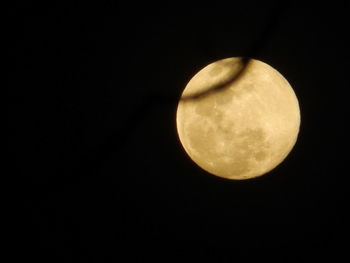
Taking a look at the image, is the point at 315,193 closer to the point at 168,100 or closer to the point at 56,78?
the point at 168,100

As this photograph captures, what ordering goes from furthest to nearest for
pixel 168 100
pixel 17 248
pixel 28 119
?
pixel 17 248
pixel 28 119
pixel 168 100

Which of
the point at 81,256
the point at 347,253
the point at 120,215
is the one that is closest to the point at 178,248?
the point at 120,215

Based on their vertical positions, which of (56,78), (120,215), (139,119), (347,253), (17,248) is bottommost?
(347,253)

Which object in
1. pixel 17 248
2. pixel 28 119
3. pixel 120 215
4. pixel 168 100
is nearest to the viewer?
pixel 168 100

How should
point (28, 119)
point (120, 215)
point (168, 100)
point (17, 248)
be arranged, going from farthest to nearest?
point (120, 215), point (17, 248), point (28, 119), point (168, 100)

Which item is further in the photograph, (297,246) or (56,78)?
(297,246)

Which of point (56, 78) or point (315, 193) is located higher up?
point (56, 78)

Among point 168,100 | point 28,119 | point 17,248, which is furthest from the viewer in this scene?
point 17,248

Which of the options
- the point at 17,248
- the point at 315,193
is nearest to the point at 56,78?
the point at 17,248

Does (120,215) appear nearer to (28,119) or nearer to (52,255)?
(52,255)
